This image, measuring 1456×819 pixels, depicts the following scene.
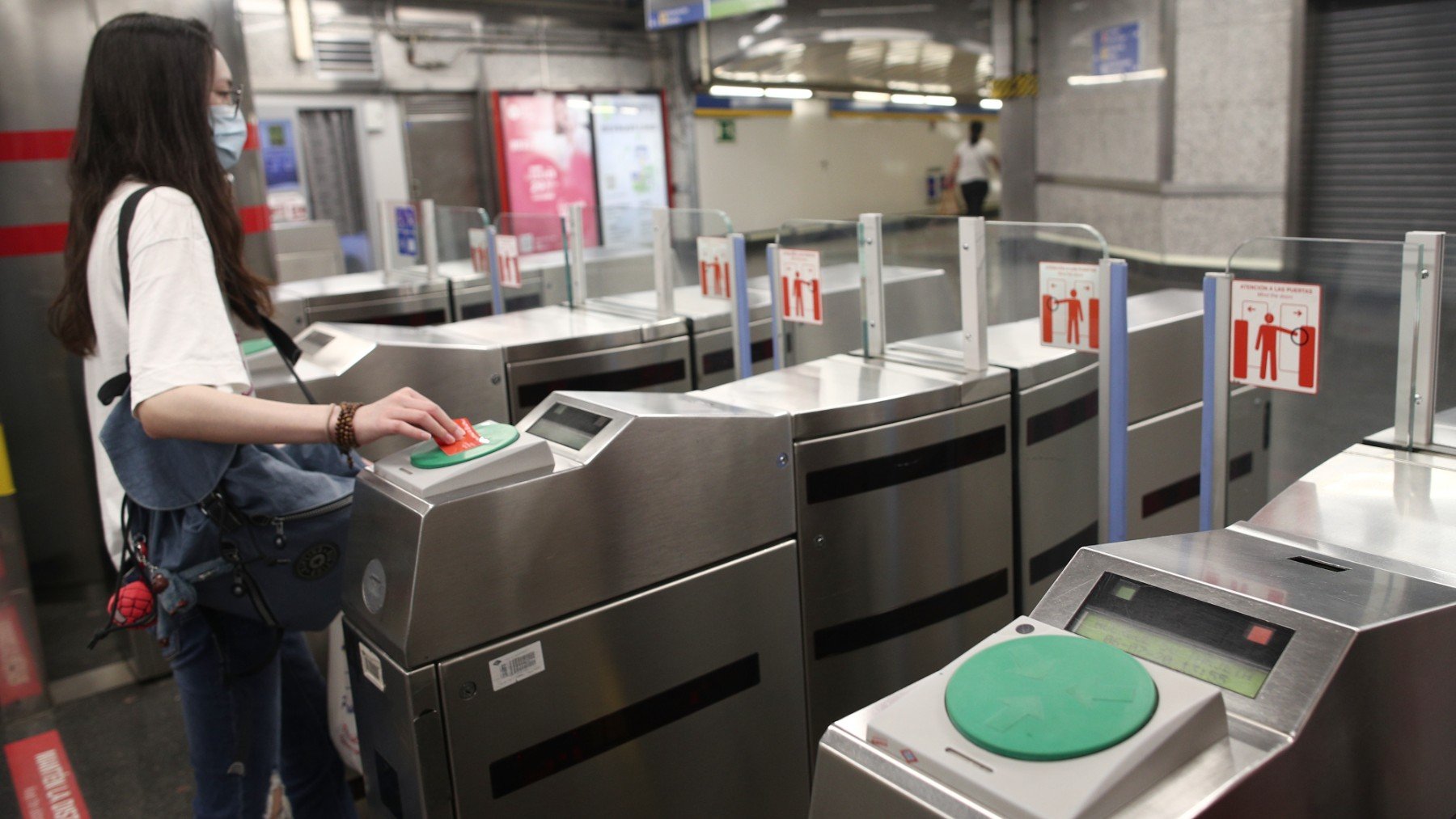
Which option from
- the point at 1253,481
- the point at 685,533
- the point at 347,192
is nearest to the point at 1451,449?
the point at 685,533

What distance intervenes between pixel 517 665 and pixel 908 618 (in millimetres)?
904

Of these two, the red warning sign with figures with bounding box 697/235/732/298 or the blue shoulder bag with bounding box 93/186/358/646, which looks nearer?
the blue shoulder bag with bounding box 93/186/358/646

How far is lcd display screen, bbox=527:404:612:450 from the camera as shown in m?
1.64

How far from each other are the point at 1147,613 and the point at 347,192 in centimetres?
854

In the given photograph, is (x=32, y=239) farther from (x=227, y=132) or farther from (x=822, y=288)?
(x=822, y=288)

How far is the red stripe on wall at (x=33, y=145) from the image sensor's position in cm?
308

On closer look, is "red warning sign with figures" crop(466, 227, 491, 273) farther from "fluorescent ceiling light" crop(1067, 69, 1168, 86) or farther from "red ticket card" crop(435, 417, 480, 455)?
"fluorescent ceiling light" crop(1067, 69, 1168, 86)

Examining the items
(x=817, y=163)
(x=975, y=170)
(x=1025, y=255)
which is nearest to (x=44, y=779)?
(x=1025, y=255)

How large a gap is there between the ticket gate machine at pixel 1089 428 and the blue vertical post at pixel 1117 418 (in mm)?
247

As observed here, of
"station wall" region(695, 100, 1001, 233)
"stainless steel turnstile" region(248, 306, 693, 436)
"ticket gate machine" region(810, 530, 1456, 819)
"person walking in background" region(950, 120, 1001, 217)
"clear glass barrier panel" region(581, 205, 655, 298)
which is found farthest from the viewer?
"station wall" region(695, 100, 1001, 233)

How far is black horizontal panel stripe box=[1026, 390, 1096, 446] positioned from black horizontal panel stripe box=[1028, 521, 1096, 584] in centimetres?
27

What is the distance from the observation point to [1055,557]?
2.44 m

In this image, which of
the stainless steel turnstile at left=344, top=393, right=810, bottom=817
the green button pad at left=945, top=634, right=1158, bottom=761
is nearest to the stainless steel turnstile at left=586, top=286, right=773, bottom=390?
the stainless steel turnstile at left=344, top=393, right=810, bottom=817

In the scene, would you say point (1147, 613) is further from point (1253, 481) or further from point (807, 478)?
point (1253, 481)
